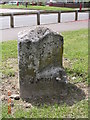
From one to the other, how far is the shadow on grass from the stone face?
8cm

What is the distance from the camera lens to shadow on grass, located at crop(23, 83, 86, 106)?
4656 mm

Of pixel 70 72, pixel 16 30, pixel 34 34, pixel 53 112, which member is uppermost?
pixel 34 34

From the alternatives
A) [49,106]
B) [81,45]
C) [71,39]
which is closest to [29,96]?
[49,106]

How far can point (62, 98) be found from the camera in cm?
481

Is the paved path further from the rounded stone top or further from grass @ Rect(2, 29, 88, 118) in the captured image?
the rounded stone top

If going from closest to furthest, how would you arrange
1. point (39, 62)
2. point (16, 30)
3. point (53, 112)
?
1. point (53, 112)
2. point (39, 62)
3. point (16, 30)

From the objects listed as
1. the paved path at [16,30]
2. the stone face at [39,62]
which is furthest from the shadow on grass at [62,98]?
the paved path at [16,30]

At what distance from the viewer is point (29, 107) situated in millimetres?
4469

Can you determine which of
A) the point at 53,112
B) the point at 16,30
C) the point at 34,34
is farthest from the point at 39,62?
the point at 16,30

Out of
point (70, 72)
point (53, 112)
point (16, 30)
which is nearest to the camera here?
point (53, 112)

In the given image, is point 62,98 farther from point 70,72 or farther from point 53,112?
point 70,72

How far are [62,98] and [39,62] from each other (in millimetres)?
745

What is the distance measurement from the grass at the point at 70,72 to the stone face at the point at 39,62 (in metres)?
0.45

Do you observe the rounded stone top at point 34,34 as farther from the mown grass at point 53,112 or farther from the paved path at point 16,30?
the paved path at point 16,30
